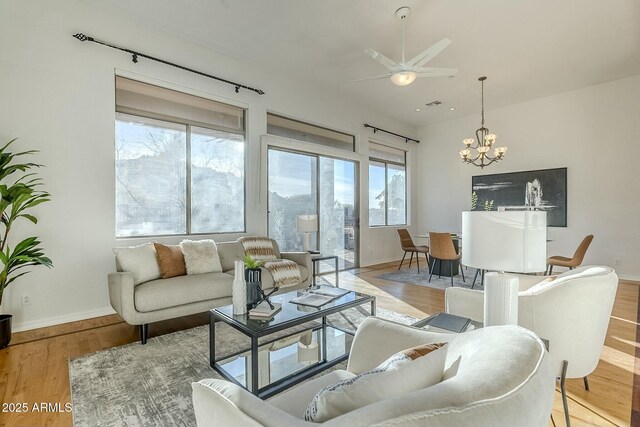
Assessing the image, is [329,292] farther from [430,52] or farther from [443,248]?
[443,248]

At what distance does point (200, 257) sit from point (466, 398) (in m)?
3.19

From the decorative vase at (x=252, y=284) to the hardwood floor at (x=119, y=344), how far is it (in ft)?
Result: 3.80

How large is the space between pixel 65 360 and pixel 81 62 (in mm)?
2948

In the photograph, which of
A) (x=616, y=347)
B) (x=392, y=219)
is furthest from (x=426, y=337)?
(x=392, y=219)

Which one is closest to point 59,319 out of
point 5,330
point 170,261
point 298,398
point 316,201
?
point 5,330

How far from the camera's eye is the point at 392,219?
24.8 feet

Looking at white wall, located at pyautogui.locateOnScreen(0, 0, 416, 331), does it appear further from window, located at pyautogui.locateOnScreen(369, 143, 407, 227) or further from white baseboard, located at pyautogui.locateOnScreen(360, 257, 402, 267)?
window, located at pyautogui.locateOnScreen(369, 143, 407, 227)

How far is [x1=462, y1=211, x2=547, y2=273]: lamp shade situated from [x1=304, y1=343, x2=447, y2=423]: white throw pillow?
0.65 metres

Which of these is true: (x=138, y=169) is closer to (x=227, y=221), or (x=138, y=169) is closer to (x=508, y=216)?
(x=227, y=221)

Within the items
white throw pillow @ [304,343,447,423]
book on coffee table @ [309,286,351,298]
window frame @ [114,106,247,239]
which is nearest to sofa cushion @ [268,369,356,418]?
white throw pillow @ [304,343,447,423]

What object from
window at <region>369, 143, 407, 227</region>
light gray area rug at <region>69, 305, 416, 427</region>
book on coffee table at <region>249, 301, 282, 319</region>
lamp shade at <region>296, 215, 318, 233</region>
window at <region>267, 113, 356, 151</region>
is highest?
window at <region>267, 113, 356, 151</region>

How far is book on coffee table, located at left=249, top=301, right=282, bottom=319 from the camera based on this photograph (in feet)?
6.92

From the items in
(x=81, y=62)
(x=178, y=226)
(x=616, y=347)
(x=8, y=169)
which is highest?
(x=81, y=62)

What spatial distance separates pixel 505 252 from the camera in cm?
132
